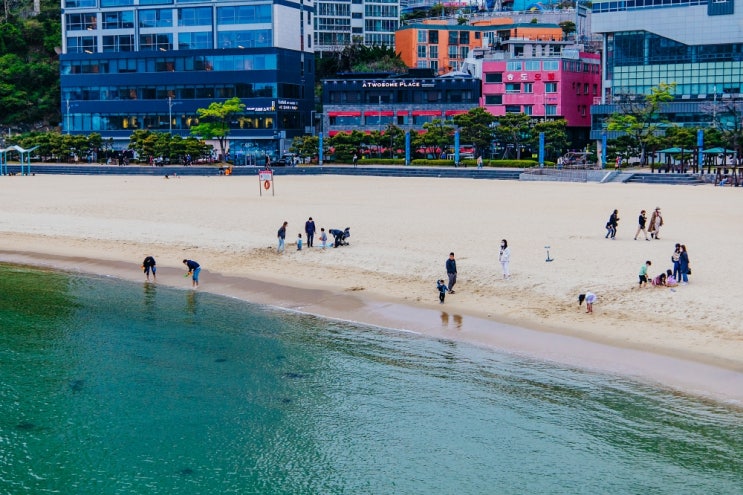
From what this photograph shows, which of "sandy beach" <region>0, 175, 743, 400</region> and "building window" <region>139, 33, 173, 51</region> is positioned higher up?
"building window" <region>139, 33, 173, 51</region>

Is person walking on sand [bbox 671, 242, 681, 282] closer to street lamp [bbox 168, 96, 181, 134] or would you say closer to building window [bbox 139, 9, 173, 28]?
street lamp [bbox 168, 96, 181, 134]

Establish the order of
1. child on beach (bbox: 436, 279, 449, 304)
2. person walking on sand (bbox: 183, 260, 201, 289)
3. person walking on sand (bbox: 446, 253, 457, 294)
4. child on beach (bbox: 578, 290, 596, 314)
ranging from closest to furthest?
child on beach (bbox: 578, 290, 596, 314) → child on beach (bbox: 436, 279, 449, 304) → person walking on sand (bbox: 446, 253, 457, 294) → person walking on sand (bbox: 183, 260, 201, 289)

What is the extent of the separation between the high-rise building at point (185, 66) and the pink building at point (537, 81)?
29.2 metres

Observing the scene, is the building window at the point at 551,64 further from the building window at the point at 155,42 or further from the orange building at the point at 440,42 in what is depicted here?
the building window at the point at 155,42

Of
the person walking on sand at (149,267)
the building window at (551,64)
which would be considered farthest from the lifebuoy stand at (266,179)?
the building window at (551,64)

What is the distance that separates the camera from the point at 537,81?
129m

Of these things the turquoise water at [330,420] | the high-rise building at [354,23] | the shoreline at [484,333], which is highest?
the high-rise building at [354,23]

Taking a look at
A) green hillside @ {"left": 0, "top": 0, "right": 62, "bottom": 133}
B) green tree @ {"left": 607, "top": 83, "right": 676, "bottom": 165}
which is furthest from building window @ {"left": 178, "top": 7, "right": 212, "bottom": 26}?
green tree @ {"left": 607, "top": 83, "right": 676, "bottom": 165}

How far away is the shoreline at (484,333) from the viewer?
28.9 meters

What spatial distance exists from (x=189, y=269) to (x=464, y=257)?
13.2 m

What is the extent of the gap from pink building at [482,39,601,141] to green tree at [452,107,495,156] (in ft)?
46.6

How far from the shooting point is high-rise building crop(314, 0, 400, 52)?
568ft

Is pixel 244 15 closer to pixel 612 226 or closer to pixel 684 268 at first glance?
pixel 612 226

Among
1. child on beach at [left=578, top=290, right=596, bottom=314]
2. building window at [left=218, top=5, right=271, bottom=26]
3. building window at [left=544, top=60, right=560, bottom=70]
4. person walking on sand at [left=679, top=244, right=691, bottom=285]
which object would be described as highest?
building window at [left=218, top=5, right=271, bottom=26]
